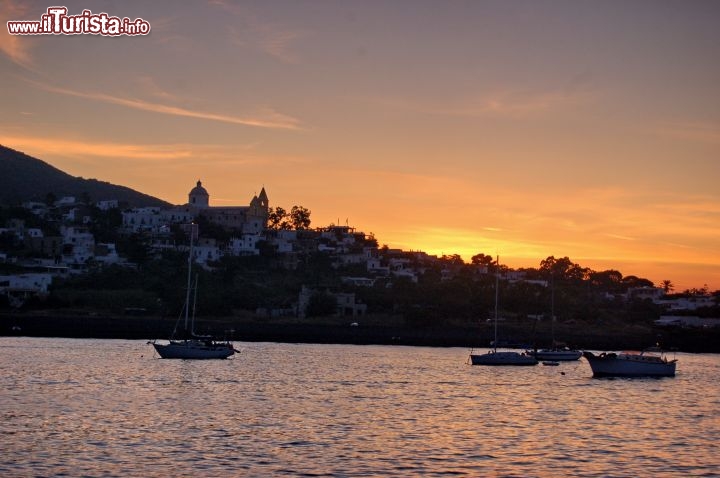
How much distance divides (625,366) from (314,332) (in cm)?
5908

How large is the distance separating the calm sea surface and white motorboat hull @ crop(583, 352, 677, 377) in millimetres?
1259

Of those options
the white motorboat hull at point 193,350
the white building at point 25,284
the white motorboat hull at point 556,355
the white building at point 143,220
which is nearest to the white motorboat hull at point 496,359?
the white motorboat hull at point 556,355

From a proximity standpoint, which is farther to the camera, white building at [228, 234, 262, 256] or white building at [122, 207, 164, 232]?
white building at [122, 207, 164, 232]

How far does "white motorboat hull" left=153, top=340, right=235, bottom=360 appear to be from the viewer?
84.4m

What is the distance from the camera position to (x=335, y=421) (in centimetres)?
4644

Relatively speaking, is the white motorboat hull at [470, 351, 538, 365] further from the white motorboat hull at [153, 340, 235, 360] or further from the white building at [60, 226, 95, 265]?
the white building at [60, 226, 95, 265]

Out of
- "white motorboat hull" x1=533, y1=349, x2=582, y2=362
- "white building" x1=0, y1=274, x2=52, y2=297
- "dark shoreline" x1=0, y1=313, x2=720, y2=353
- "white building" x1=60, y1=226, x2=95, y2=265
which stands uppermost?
"white building" x1=60, y1=226, x2=95, y2=265

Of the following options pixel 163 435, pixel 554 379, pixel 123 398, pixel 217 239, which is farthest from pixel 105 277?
pixel 163 435

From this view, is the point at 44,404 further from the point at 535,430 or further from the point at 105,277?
the point at 105,277

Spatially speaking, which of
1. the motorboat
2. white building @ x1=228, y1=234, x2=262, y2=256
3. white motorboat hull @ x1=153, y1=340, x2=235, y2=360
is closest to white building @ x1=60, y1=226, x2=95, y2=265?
white building @ x1=228, y1=234, x2=262, y2=256

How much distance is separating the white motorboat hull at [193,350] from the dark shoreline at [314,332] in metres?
34.2

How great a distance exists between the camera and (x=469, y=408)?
54.2 meters

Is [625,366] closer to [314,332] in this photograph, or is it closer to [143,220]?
[314,332]

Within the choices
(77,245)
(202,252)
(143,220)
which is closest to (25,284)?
(77,245)
